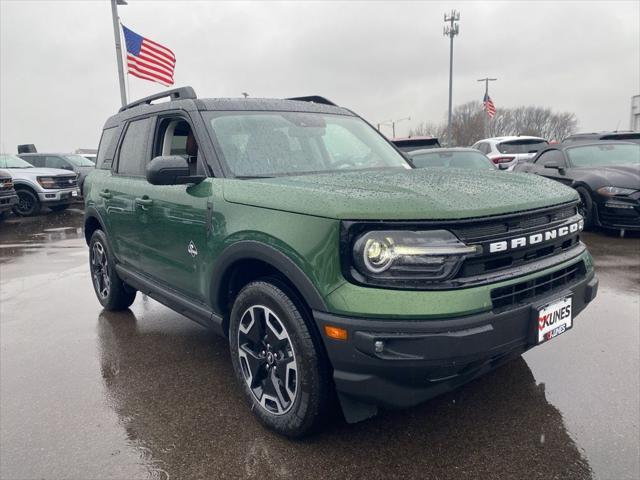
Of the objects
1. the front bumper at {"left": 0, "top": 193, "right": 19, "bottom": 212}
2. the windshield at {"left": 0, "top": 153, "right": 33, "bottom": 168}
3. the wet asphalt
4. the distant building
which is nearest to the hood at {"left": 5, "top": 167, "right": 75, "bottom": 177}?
the windshield at {"left": 0, "top": 153, "right": 33, "bottom": 168}

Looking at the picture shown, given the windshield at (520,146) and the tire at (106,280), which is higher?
the windshield at (520,146)

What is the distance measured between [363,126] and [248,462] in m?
2.71

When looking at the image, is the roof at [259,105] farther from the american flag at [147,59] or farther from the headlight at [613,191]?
the american flag at [147,59]

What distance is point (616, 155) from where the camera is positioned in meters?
8.56

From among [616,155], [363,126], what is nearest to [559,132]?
[616,155]

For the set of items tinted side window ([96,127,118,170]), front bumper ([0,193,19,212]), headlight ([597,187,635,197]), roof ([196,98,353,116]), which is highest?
roof ([196,98,353,116])

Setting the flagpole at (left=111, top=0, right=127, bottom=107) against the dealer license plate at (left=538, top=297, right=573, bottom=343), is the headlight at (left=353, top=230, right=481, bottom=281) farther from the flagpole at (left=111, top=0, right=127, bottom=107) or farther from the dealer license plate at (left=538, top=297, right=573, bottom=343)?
the flagpole at (left=111, top=0, right=127, bottom=107)

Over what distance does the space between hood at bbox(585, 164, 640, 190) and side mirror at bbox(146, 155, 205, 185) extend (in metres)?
6.91

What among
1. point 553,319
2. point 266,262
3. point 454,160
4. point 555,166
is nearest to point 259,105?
Answer: point 266,262

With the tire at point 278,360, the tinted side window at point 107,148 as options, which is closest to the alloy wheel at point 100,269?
the tinted side window at point 107,148

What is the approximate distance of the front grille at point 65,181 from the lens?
14.2 metres

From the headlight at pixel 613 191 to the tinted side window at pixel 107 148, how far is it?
689cm

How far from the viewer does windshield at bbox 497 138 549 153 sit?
545 inches

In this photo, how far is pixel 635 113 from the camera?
27906 millimetres
